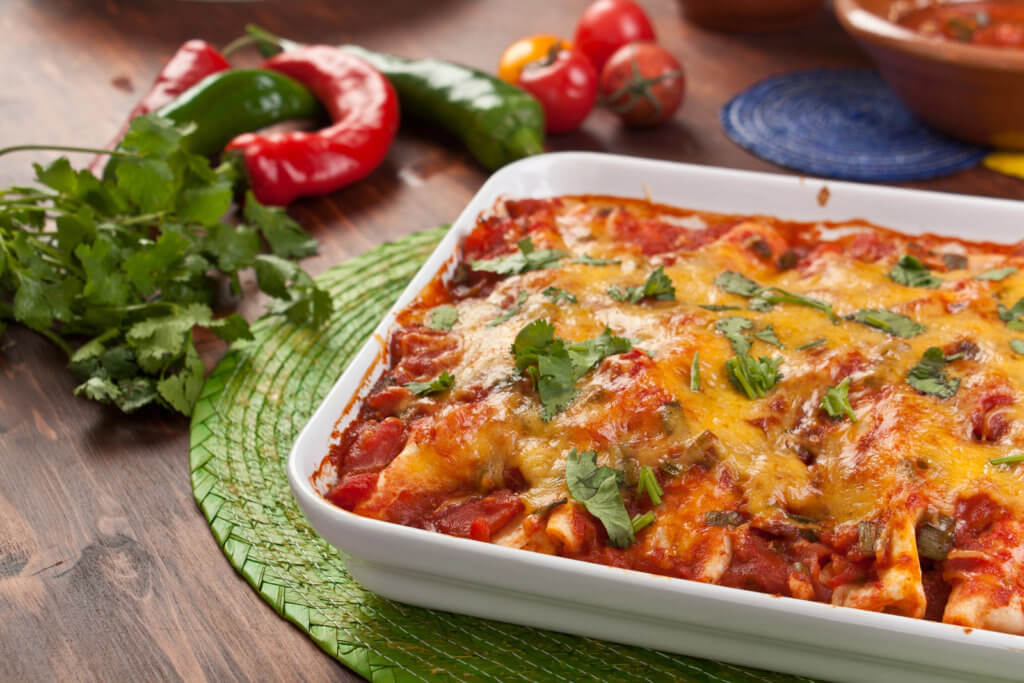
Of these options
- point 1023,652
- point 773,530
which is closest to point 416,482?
point 773,530

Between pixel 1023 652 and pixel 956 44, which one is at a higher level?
pixel 956 44

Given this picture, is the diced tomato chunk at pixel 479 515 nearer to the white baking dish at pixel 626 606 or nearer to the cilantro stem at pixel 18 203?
the white baking dish at pixel 626 606

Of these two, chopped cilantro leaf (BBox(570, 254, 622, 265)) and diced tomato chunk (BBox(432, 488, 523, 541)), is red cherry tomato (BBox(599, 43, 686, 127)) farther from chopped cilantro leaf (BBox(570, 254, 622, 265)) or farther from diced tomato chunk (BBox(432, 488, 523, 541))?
diced tomato chunk (BBox(432, 488, 523, 541))

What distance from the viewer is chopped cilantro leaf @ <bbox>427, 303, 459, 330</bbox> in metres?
2.63

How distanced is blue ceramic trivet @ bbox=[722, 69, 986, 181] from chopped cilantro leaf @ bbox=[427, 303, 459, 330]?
187 cm

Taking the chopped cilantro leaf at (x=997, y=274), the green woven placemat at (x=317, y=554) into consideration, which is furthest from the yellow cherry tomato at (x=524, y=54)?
the chopped cilantro leaf at (x=997, y=274)

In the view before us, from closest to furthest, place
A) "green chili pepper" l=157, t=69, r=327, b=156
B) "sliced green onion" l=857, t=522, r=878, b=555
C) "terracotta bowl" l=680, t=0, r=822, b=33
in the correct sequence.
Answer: "sliced green onion" l=857, t=522, r=878, b=555 < "green chili pepper" l=157, t=69, r=327, b=156 < "terracotta bowl" l=680, t=0, r=822, b=33

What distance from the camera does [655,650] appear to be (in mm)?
2092

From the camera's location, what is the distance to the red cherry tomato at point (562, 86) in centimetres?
420

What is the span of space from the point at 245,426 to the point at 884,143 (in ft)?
9.05

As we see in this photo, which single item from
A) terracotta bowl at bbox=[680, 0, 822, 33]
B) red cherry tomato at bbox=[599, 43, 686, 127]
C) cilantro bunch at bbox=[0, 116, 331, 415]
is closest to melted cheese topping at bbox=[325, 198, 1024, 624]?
cilantro bunch at bbox=[0, 116, 331, 415]

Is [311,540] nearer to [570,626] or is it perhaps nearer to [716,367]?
[570,626]

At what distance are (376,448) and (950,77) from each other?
2.61 m

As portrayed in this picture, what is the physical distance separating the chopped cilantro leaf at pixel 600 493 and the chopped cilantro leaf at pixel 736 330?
0.50 metres
